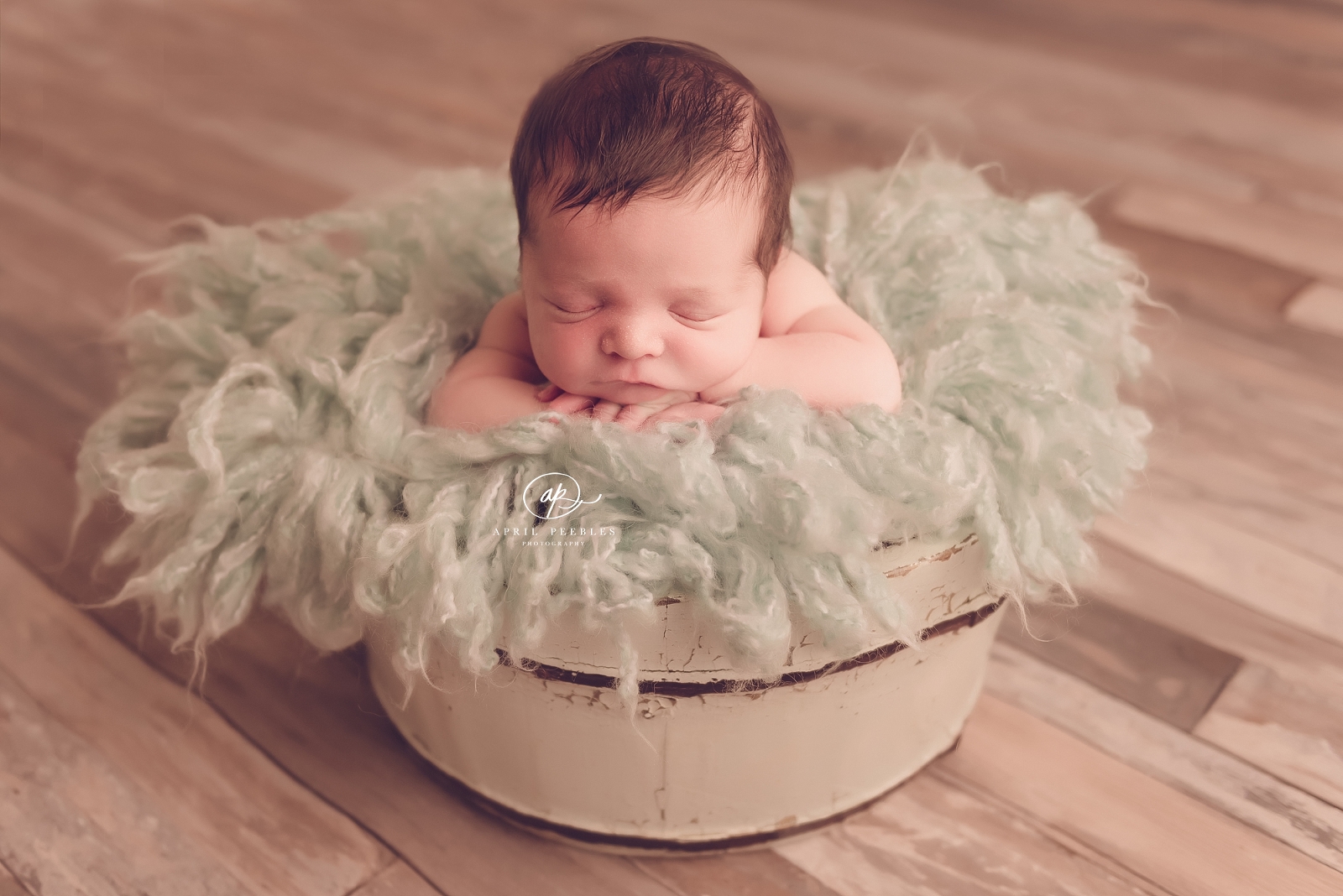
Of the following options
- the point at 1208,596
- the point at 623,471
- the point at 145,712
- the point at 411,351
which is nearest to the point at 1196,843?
the point at 1208,596

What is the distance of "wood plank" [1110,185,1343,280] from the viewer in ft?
5.28

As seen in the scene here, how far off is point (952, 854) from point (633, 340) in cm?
47

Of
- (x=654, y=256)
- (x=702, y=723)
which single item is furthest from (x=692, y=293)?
(x=702, y=723)

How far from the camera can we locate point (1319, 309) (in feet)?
4.94

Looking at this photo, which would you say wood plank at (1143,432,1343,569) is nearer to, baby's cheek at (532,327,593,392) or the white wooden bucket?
the white wooden bucket

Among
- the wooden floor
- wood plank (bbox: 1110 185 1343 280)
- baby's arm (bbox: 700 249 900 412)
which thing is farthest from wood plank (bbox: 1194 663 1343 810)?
wood plank (bbox: 1110 185 1343 280)

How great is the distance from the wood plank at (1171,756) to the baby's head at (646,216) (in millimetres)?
437

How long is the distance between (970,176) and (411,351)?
1.76 feet

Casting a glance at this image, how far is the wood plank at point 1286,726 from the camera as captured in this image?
0.94 metres

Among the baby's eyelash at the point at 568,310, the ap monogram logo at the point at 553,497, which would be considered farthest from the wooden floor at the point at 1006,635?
the baby's eyelash at the point at 568,310

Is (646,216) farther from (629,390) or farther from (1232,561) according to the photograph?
(1232,561)

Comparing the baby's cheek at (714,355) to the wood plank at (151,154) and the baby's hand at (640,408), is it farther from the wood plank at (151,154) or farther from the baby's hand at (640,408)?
the wood plank at (151,154)

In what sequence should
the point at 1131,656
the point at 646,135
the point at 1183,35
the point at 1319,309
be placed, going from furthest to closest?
the point at 1183,35 → the point at 1319,309 → the point at 1131,656 → the point at 646,135

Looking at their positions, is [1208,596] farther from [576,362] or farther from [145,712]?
[145,712]
